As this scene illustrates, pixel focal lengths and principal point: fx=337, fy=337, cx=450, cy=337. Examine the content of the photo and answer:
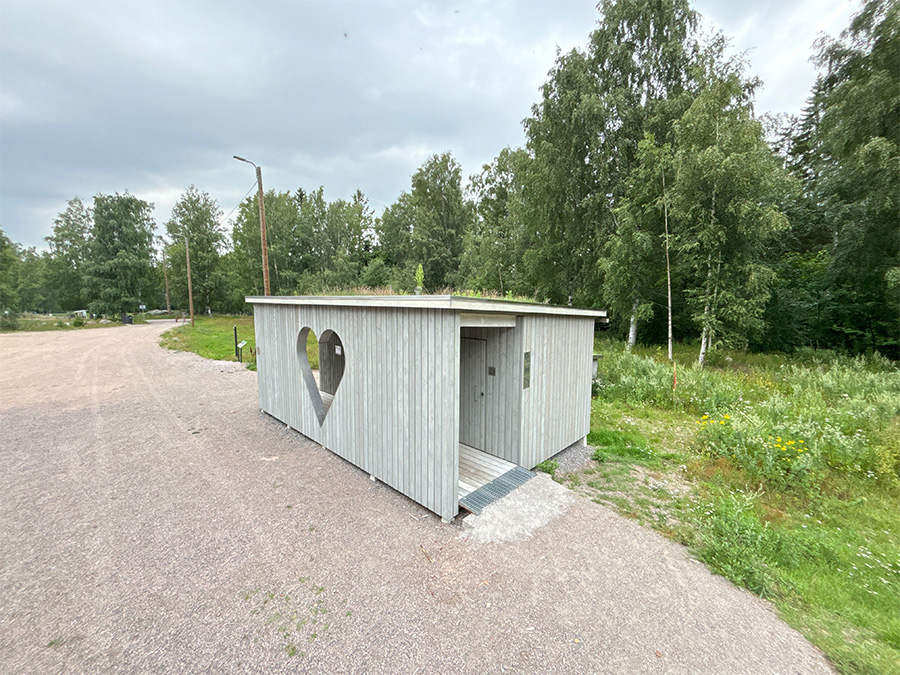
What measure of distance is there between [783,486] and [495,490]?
3434 millimetres

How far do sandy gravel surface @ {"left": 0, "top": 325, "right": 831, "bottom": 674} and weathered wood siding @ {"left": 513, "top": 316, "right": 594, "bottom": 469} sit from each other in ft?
3.04

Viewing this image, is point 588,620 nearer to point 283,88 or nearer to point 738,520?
point 738,520

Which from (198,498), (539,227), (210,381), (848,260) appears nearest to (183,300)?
(210,381)

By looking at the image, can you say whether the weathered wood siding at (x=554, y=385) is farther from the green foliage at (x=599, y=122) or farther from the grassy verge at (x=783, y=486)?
the green foliage at (x=599, y=122)

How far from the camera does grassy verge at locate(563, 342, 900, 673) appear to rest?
2.45 metres

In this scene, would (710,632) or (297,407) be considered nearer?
(710,632)

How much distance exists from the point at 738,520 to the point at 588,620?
77.1 inches

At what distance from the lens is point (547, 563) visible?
283 cm

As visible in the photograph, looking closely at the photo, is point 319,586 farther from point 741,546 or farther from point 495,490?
point 741,546

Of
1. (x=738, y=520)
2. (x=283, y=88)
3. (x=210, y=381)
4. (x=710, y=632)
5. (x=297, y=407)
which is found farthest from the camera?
(x=283, y=88)

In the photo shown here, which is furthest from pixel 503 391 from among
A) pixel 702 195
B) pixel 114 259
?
pixel 114 259

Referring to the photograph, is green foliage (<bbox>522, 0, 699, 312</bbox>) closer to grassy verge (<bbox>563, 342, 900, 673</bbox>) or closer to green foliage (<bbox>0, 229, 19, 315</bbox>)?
grassy verge (<bbox>563, 342, 900, 673</bbox>)

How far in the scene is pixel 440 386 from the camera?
317 centimetres

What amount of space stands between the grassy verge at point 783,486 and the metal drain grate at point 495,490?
68 centimetres
